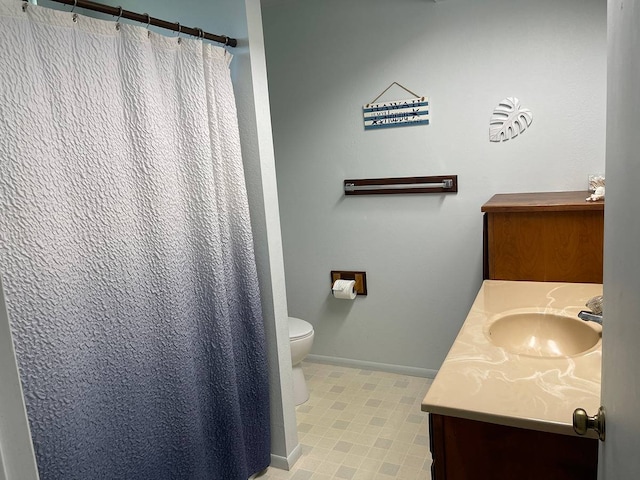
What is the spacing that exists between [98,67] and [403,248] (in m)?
1.98

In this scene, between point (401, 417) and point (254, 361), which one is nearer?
point (254, 361)

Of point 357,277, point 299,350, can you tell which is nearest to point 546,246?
point 357,277

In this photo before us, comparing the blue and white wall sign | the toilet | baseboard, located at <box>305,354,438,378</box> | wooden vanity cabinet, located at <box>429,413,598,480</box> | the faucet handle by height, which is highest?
the blue and white wall sign

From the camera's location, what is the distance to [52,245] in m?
1.33

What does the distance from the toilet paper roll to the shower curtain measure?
107 centimetres

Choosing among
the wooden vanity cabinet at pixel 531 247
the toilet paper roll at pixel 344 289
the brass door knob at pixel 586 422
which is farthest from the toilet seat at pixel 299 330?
the brass door knob at pixel 586 422

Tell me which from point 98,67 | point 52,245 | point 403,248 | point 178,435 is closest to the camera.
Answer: point 52,245

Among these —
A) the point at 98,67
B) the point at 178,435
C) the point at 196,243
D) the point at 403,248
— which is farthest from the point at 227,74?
the point at 403,248

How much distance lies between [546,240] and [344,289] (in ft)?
4.29

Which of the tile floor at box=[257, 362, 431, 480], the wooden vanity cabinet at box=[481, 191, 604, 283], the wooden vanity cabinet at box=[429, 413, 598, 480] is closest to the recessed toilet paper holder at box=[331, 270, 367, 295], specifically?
the tile floor at box=[257, 362, 431, 480]

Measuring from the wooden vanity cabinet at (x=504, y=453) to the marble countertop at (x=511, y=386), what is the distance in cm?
7

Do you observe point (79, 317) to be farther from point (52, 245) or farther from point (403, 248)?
point (403, 248)

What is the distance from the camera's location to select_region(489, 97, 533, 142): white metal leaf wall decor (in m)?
2.51

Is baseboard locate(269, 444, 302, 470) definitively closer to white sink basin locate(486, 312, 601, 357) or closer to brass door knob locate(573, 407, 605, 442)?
white sink basin locate(486, 312, 601, 357)
